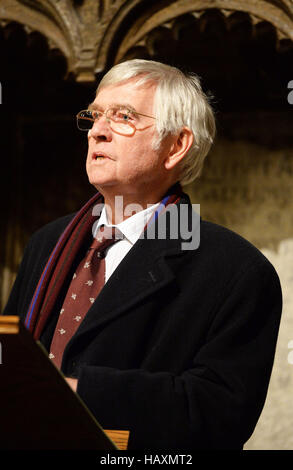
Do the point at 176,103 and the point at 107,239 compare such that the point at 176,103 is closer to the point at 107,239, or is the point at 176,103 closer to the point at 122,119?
the point at 122,119

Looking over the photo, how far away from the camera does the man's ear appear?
227 centimetres

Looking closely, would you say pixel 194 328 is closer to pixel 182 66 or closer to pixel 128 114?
pixel 128 114

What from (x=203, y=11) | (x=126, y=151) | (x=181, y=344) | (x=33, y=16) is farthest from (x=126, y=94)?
(x=33, y=16)

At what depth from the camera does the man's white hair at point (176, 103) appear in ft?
7.38

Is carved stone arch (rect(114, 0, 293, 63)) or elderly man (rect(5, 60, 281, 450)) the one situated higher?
carved stone arch (rect(114, 0, 293, 63))

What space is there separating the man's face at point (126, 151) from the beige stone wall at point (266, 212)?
1.79 metres

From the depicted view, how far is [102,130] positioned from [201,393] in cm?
85

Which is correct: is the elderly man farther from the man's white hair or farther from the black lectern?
the black lectern

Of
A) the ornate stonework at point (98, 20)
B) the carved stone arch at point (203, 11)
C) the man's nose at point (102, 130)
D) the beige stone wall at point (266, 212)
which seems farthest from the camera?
the beige stone wall at point (266, 212)

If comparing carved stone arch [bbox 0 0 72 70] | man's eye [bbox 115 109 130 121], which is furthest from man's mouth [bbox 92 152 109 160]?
carved stone arch [bbox 0 0 72 70]

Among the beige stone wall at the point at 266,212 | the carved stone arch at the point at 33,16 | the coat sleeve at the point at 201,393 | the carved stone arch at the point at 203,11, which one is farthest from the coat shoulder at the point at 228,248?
the beige stone wall at the point at 266,212

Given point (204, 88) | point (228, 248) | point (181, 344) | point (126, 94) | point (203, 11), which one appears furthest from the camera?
point (204, 88)

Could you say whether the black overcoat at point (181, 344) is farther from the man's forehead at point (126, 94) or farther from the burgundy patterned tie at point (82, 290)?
the man's forehead at point (126, 94)

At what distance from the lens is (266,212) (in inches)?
156
